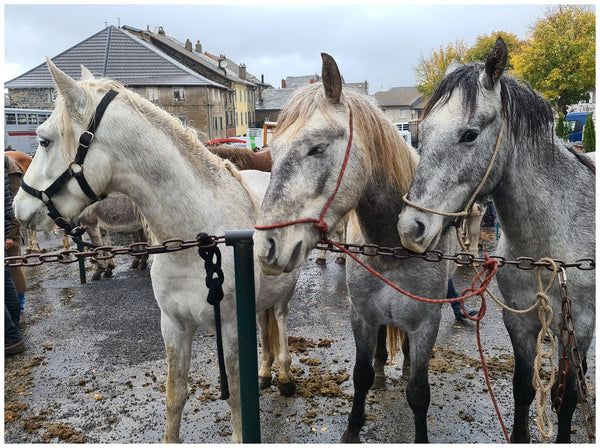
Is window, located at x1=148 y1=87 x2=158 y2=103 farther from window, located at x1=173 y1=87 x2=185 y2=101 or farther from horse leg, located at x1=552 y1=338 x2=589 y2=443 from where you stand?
horse leg, located at x1=552 y1=338 x2=589 y2=443

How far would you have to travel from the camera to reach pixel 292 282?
11.5ft

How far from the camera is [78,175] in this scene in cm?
236

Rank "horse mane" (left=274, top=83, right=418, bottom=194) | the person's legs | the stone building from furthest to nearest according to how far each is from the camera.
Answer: the stone building < the person's legs < "horse mane" (left=274, top=83, right=418, bottom=194)

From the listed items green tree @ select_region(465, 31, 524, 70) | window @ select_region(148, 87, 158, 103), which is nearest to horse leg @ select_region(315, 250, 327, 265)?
window @ select_region(148, 87, 158, 103)

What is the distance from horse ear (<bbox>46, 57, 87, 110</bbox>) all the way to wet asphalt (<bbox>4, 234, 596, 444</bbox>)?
2.35 m

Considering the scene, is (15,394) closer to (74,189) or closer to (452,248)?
(74,189)

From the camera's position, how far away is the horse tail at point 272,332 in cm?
390

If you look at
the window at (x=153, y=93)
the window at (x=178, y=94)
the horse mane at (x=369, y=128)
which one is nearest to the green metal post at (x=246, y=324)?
the horse mane at (x=369, y=128)

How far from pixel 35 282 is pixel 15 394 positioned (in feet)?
13.3

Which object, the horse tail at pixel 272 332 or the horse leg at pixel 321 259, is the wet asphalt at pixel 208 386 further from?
the horse leg at pixel 321 259

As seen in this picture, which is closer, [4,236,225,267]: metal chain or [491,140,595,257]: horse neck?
[4,236,225,267]: metal chain

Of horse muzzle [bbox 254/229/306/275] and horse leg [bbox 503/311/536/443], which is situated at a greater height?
horse muzzle [bbox 254/229/306/275]

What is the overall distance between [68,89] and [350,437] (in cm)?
264

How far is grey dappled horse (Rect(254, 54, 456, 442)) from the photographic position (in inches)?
79.0
